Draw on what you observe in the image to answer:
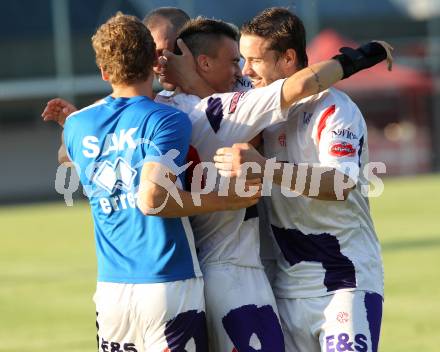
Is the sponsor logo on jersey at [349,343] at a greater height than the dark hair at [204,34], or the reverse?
the dark hair at [204,34]

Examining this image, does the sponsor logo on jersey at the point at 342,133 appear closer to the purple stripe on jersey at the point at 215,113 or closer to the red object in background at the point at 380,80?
the purple stripe on jersey at the point at 215,113

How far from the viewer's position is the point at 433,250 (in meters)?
14.7

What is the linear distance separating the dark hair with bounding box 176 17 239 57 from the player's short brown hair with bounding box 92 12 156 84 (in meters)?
0.52

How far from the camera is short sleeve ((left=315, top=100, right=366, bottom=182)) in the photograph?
475 centimetres

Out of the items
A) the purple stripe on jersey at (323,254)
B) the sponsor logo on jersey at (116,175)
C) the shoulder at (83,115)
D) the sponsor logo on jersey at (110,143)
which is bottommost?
the purple stripe on jersey at (323,254)

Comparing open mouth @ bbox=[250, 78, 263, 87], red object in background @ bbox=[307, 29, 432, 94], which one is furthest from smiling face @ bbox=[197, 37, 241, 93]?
red object in background @ bbox=[307, 29, 432, 94]

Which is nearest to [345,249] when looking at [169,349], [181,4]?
[169,349]

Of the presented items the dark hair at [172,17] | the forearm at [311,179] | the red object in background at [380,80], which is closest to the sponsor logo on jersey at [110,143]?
the forearm at [311,179]

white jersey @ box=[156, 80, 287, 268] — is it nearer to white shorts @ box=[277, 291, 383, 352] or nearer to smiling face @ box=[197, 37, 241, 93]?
smiling face @ box=[197, 37, 241, 93]

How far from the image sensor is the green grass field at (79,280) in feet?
30.3

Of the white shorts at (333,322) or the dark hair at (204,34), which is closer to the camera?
the white shorts at (333,322)

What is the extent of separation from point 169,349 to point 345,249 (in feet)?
3.23

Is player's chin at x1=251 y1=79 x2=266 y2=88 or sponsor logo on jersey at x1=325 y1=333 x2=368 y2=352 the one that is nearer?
sponsor logo on jersey at x1=325 y1=333 x2=368 y2=352

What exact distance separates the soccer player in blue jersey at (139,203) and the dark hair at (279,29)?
61cm
